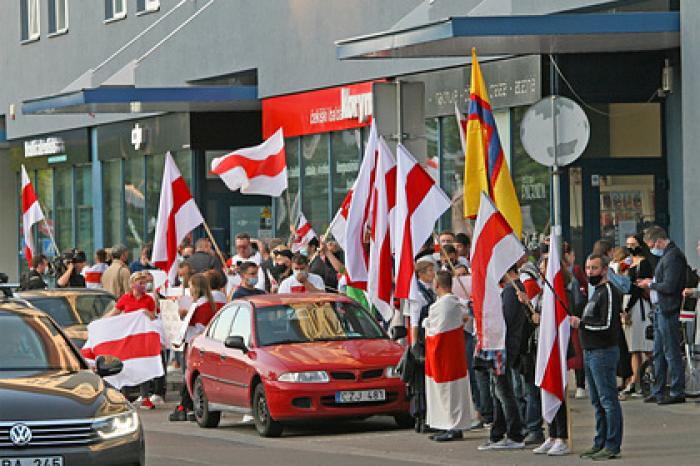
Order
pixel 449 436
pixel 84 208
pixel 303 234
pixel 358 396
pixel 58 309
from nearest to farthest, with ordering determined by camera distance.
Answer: pixel 449 436, pixel 358 396, pixel 58 309, pixel 303 234, pixel 84 208

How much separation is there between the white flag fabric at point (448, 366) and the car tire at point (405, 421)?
1635 millimetres

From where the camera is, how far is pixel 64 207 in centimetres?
4775

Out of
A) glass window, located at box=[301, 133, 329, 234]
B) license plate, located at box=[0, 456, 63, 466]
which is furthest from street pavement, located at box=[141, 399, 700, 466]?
glass window, located at box=[301, 133, 329, 234]

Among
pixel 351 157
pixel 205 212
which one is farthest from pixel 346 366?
pixel 205 212

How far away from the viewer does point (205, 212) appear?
3925 cm

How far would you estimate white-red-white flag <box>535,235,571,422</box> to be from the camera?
1627 centimetres

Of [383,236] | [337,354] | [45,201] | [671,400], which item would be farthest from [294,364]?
[45,201]

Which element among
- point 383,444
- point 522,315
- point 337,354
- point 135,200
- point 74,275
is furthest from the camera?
point 135,200

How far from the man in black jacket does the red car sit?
2.97 m

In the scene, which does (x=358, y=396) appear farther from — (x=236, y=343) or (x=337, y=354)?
(x=236, y=343)

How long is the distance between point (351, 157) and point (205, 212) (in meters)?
7.40

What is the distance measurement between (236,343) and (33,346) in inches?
225

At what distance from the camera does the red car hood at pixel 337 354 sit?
1895 centimetres

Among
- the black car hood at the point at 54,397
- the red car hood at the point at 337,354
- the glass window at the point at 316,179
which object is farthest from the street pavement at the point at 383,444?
the glass window at the point at 316,179
